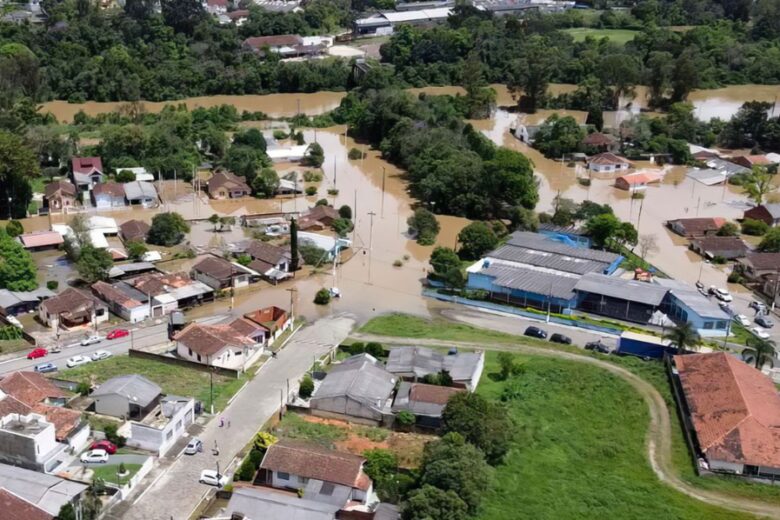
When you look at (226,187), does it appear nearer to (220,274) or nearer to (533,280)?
(220,274)

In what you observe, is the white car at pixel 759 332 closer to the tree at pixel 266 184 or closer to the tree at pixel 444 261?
the tree at pixel 444 261

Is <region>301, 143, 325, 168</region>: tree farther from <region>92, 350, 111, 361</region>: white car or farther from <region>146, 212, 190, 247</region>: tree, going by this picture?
<region>92, 350, 111, 361</region>: white car

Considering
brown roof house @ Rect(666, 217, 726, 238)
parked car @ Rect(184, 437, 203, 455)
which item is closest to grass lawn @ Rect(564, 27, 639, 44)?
brown roof house @ Rect(666, 217, 726, 238)

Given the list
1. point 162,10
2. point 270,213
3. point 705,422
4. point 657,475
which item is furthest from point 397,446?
point 162,10

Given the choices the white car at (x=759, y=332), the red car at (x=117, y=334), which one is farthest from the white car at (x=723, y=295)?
the red car at (x=117, y=334)

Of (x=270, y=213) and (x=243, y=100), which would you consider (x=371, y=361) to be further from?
(x=243, y=100)

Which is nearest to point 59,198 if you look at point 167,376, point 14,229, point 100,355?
point 14,229
